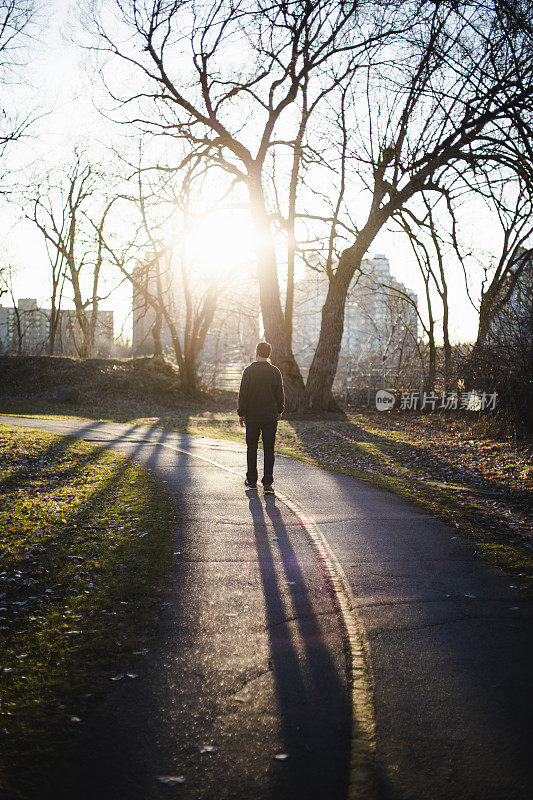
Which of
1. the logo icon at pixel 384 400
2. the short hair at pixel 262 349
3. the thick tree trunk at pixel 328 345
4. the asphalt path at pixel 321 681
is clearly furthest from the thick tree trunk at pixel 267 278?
the asphalt path at pixel 321 681

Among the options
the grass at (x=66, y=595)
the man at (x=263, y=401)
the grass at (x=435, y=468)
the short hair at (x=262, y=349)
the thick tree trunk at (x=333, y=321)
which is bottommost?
the grass at (x=66, y=595)

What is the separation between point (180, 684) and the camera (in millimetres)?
3793

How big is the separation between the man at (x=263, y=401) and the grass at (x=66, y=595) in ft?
5.59

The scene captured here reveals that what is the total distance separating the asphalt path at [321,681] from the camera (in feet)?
9.68

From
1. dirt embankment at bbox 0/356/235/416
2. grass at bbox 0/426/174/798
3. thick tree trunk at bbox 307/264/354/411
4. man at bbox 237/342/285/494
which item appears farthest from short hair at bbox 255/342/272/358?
dirt embankment at bbox 0/356/235/416

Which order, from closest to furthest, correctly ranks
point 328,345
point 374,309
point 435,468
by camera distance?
point 435,468
point 328,345
point 374,309

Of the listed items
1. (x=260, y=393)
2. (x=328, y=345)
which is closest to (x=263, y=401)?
(x=260, y=393)

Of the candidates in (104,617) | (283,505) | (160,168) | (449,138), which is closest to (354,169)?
(449,138)

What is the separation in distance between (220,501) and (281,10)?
16.2 metres

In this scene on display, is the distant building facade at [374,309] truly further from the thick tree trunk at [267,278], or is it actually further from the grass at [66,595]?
the grass at [66,595]

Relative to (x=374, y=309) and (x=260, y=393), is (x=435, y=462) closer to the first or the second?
(x=260, y=393)

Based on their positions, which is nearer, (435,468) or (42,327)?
(435,468)

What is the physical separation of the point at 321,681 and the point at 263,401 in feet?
20.0

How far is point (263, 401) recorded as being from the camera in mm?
9703
